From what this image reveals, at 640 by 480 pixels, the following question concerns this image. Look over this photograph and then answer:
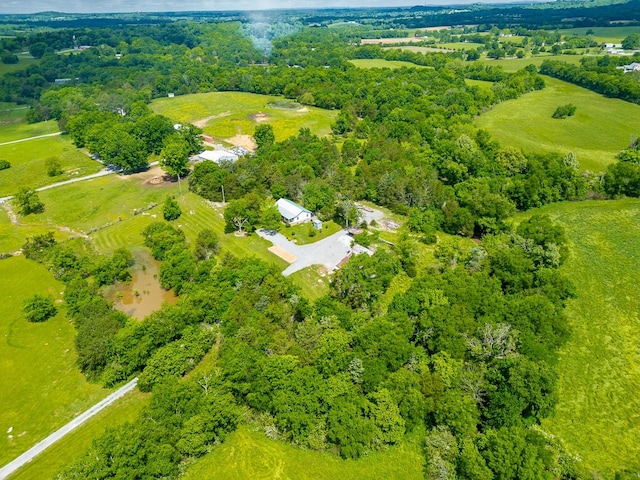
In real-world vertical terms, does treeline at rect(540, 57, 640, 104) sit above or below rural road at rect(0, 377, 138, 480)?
above

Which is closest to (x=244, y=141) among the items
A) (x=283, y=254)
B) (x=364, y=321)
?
(x=283, y=254)

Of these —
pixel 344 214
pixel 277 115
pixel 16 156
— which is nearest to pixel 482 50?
pixel 277 115

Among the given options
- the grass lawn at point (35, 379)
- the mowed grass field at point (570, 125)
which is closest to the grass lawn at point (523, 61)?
the mowed grass field at point (570, 125)

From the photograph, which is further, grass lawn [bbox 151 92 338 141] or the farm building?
grass lawn [bbox 151 92 338 141]

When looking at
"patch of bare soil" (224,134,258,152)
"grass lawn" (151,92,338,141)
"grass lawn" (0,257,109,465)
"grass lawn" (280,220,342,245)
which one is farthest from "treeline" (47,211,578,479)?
"grass lawn" (151,92,338,141)

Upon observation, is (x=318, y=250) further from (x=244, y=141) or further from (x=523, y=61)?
(x=523, y=61)

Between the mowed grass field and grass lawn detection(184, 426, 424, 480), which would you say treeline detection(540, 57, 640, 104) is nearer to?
the mowed grass field

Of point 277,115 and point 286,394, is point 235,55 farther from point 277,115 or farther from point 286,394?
point 286,394
